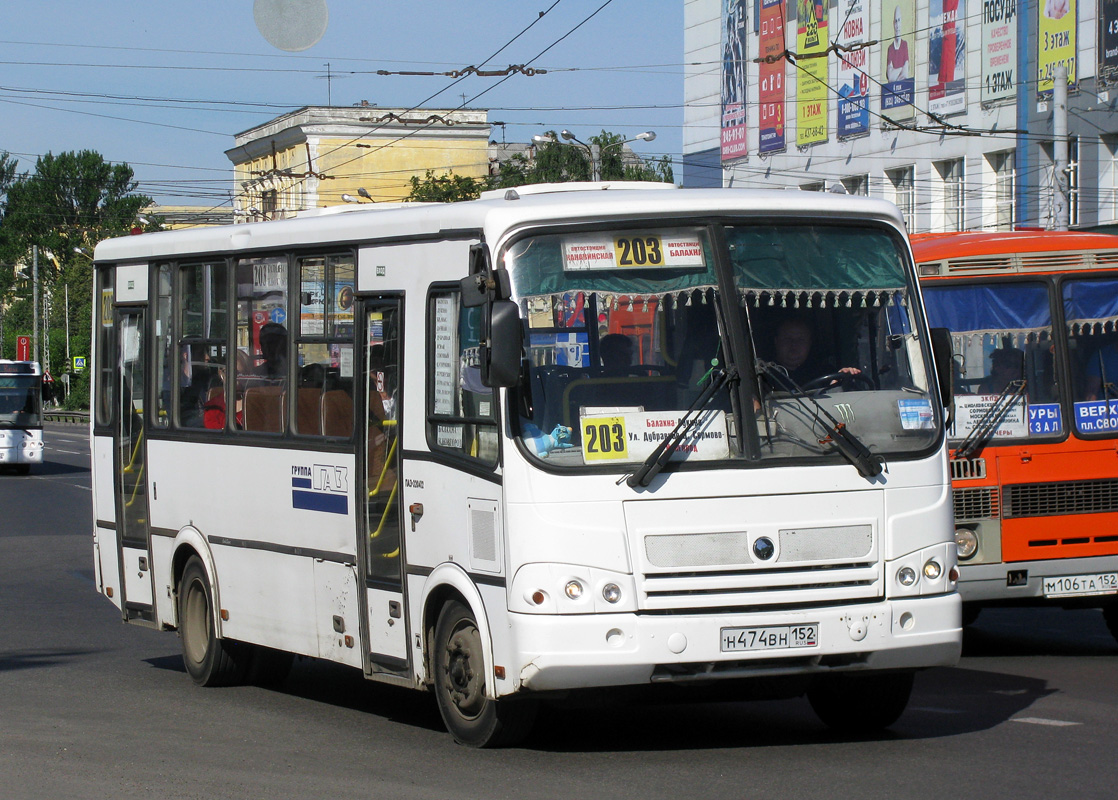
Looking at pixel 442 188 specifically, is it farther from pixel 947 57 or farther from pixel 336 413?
pixel 336 413

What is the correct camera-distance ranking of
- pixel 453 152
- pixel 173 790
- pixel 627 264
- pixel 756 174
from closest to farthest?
pixel 173 790 < pixel 627 264 < pixel 756 174 < pixel 453 152

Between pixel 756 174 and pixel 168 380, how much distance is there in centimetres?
4567

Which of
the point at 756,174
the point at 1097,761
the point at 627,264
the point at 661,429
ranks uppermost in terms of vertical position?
the point at 756,174

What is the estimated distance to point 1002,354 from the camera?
38.9ft

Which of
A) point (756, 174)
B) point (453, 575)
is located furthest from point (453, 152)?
point (453, 575)

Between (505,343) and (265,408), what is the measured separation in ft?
10.7

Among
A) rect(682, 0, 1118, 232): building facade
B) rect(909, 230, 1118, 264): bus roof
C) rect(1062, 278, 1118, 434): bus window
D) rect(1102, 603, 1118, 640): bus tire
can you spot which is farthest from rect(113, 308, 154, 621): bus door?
rect(682, 0, 1118, 232): building facade

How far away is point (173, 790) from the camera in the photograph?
737 cm

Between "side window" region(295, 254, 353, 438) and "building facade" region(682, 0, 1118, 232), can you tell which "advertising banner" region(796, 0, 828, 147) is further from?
"side window" region(295, 254, 353, 438)

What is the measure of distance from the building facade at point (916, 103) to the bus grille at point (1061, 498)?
22.0 metres

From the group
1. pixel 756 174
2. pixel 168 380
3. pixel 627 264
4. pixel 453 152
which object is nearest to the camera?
pixel 627 264

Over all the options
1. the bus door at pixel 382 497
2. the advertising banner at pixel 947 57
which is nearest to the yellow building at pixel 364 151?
the advertising banner at pixel 947 57

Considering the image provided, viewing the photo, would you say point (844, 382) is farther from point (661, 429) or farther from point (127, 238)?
point (127, 238)

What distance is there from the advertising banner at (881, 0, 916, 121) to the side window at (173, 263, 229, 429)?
124 ft
